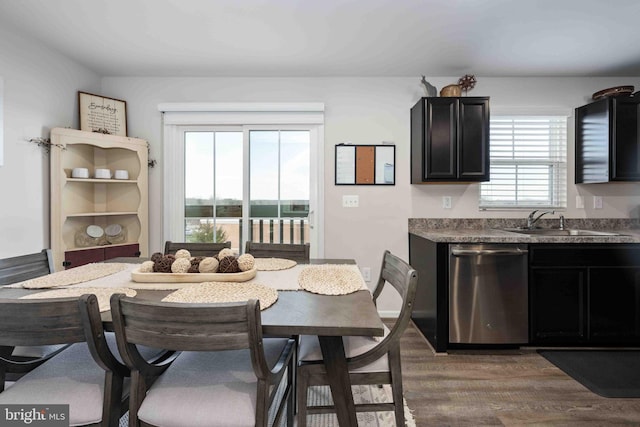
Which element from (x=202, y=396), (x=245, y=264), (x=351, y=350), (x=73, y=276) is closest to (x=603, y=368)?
(x=351, y=350)

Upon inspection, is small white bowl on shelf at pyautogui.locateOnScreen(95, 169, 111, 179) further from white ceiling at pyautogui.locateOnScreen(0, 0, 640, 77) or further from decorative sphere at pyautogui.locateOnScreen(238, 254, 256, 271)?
decorative sphere at pyautogui.locateOnScreen(238, 254, 256, 271)

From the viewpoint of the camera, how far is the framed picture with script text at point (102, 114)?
124 inches

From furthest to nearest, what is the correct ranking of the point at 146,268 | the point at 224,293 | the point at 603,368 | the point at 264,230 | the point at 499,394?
the point at 264,230 < the point at 603,368 < the point at 499,394 < the point at 146,268 < the point at 224,293

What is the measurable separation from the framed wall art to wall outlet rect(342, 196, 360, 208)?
15 centimetres

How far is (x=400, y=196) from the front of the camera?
3.42 meters

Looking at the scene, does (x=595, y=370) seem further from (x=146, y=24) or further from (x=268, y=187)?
(x=146, y=24)

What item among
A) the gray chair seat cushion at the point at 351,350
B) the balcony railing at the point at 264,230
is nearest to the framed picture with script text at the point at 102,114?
the balcony railing at the point at 264,230

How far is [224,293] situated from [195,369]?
304mm

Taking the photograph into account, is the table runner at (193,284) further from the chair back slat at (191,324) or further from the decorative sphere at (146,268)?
the chair back slat at (191,324)

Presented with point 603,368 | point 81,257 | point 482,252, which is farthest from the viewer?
point 81,257

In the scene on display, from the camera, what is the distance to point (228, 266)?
68.4 inches

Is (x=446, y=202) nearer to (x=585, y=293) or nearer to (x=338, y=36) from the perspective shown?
(x=585, y=293)

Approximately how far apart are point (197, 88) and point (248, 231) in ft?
5.03

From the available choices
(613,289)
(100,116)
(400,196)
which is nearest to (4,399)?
(100,116)
